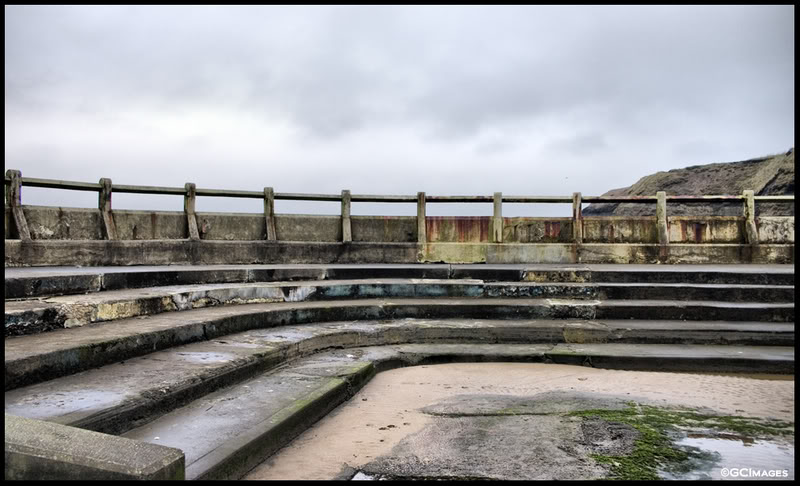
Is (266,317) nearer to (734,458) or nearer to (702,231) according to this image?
(734,458)

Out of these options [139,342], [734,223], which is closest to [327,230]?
[139,342]

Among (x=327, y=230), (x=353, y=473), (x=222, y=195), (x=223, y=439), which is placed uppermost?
(x=222, y=195)

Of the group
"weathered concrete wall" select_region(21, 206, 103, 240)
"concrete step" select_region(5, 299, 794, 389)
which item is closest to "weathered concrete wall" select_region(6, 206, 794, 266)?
"weathered concrete wall" select_region(21, 206, 103, 240)

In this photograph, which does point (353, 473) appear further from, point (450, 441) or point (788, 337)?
point (788, 337)

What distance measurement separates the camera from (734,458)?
315 cm

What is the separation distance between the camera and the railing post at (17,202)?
8.70 metres

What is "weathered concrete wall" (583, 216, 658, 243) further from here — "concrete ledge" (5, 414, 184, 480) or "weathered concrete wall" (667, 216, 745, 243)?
"concrete ledge" (5, 414, 184, 480)

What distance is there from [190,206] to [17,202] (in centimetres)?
282

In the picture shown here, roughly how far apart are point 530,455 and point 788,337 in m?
4.93

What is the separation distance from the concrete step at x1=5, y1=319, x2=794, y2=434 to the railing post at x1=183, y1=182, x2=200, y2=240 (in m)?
5.14

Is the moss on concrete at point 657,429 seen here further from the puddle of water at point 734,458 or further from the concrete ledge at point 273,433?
the concrete ledge at point 273,433

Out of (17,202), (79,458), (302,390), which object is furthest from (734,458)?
(17,202)

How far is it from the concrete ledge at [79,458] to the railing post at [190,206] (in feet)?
28.4

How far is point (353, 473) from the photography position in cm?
304
